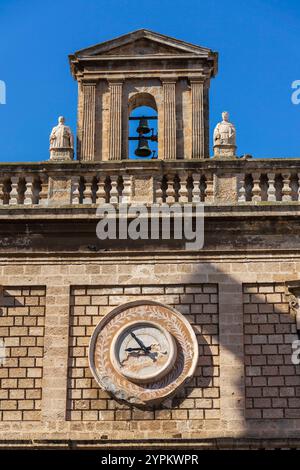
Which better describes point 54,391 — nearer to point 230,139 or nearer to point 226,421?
point 226,421

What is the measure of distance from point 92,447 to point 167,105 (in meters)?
5.82

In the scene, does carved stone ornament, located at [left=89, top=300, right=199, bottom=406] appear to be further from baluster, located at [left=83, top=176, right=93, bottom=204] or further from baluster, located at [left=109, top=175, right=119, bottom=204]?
baluster, located at [left=83, top=176, right=93, bottom=204]

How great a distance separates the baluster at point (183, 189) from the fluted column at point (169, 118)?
1.08 m

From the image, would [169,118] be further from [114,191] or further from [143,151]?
[114,191]

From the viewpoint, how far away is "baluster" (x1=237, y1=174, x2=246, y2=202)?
57.2 ft

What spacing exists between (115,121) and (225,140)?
6.71 feet

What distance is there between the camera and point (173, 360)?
16.3m

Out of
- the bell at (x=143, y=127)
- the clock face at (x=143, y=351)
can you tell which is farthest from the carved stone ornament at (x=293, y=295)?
the bell at (x=143, y=127)

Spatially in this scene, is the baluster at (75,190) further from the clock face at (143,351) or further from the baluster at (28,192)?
the clock face at (143,351)

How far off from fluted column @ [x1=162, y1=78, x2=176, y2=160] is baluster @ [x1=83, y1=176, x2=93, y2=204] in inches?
60.9

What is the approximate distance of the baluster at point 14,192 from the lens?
17.5 metres

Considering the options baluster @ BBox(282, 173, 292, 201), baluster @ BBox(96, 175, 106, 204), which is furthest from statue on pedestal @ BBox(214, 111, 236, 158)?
baluster @ BBox(96, 175, 106, 204)

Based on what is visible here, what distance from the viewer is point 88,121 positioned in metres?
19.1

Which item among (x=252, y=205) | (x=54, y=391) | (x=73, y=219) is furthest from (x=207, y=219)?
(x=54, y=391)
